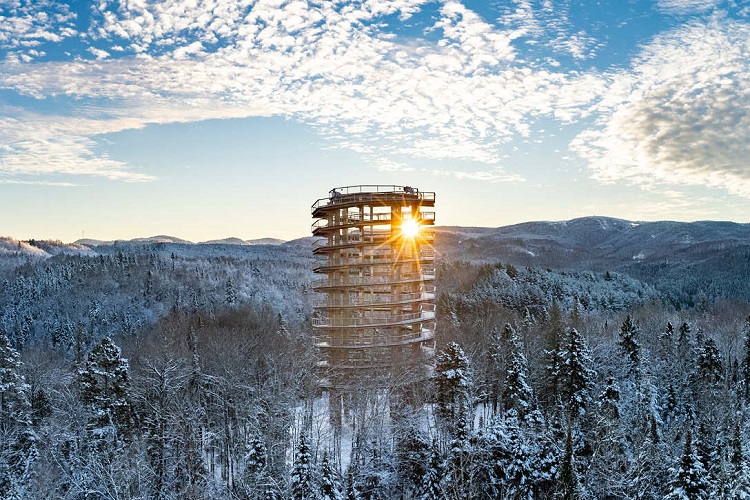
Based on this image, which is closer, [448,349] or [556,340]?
[448,349]

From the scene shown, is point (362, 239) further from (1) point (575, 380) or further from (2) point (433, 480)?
(2) point (433, 480)

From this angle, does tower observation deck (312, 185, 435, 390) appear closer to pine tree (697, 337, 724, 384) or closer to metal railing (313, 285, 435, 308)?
metal railing (313, 285, 435, 308)

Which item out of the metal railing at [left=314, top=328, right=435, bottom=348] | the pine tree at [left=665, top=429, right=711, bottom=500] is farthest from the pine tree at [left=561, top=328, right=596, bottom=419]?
the metal railing at [left=314, top=328, right=435, bottom=348]

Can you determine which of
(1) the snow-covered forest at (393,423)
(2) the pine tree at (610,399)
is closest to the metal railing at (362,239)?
(1) the snow-covered forest at (393,423)

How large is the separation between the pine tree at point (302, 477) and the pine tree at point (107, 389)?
19453 mm

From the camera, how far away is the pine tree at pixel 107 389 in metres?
46.0

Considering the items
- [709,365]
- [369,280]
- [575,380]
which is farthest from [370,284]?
[709,365]

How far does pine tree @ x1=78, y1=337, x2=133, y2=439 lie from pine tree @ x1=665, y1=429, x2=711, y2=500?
41.0m

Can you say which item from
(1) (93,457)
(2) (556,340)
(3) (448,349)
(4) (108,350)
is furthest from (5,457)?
(2) (556,340)

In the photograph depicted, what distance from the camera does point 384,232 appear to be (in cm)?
6072

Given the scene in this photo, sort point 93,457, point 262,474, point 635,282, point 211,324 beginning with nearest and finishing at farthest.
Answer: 1. point 262,474
2. point 93,457
3. point 211,324
4. point 635,282

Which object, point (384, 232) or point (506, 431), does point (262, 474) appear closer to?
point (506, 431)

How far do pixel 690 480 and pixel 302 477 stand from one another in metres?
23.5

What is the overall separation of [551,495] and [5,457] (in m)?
38.8
